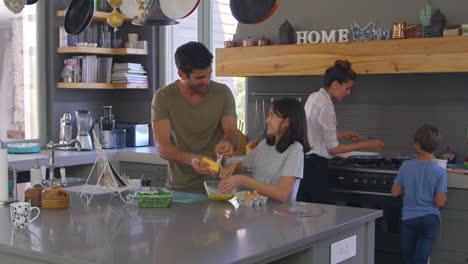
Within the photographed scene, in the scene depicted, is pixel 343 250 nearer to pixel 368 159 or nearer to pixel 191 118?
pixel 191 118

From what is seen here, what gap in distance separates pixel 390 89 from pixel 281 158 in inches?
78.9

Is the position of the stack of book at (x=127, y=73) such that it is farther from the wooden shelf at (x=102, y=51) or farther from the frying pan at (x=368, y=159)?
the frying pan at (x=368, y=159)

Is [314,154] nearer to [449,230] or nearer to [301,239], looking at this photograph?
[449,230]

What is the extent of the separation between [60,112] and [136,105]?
0.78 m

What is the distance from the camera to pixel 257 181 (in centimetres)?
312

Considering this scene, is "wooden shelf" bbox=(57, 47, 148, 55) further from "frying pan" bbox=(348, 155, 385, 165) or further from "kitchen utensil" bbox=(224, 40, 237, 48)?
"frying pan" bbox=(348, 155, 385, 165)

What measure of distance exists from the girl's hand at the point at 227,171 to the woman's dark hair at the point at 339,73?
1.49 metres

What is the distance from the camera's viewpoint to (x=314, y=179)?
4.42 metres

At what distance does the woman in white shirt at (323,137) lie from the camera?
171 inches

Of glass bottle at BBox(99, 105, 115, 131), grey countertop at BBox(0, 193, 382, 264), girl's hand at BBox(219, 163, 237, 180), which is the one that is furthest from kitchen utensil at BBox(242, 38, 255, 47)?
grey countertop at BBox(0, 193, 382, 264)

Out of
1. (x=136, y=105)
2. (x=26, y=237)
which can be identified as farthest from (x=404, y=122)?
(x=26, y=237)

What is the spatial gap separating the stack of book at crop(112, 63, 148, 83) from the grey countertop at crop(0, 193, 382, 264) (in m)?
2.85

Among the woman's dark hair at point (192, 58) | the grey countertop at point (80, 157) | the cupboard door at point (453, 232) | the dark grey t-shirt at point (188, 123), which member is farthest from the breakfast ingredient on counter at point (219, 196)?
the grey countertop at point (80, 157)

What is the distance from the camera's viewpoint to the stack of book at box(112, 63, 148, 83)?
5809mm
